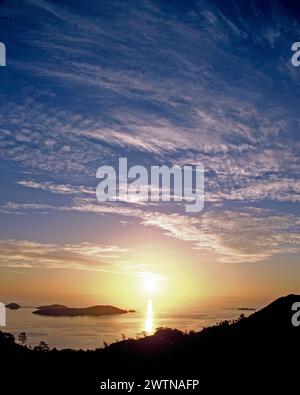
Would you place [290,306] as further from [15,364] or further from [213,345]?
[15,364]

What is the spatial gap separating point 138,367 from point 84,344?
12191 centimetres

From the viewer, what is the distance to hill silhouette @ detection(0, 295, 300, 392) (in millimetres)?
35312

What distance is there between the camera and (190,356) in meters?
40.2

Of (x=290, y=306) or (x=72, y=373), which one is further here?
(x=290, y=306)

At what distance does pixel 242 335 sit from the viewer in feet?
149

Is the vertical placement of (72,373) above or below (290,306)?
below

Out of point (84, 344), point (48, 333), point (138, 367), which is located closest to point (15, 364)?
point (138, 367)

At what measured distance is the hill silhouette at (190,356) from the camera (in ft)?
116
